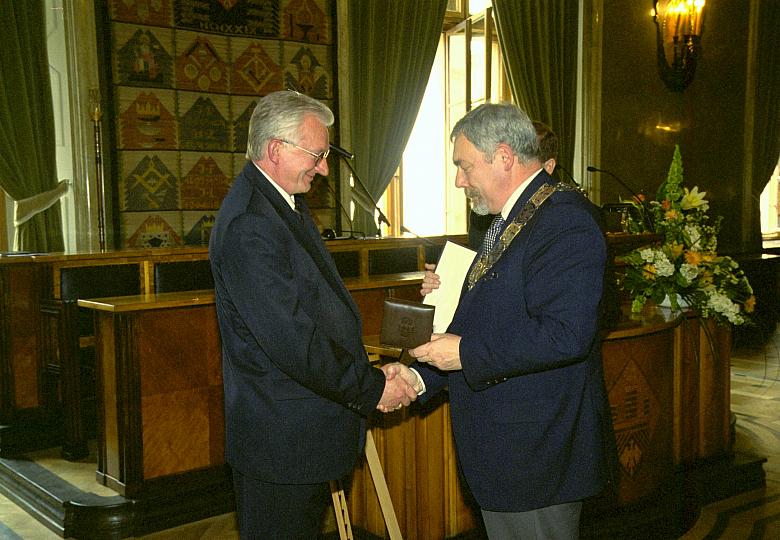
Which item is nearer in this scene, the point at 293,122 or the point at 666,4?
the point at 293,122

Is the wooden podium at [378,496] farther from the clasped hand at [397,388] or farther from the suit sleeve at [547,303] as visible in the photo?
the suit sleeve at [547,303]

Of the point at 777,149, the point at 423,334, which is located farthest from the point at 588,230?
the point at 777,149

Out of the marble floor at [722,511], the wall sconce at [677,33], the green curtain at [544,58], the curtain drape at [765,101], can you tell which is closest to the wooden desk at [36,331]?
the marble floor at [722,511]

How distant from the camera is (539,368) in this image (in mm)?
1629

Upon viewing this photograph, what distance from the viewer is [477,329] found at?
1.75m

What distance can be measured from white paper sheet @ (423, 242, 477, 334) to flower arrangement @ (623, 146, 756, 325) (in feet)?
5.89

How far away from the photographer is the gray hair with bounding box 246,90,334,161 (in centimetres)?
185

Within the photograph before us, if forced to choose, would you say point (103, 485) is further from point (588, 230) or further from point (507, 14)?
point (507, 14)

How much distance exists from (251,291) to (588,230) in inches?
29.5

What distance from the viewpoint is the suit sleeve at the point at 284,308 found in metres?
1.71

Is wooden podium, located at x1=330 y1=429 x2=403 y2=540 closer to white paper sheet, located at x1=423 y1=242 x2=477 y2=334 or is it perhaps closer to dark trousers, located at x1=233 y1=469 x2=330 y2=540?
Result: dark trousers, located at x1=233 y1=469 x2=330 y2=540

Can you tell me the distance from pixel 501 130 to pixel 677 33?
730 cm

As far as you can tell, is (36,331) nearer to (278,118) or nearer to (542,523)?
(278,118)

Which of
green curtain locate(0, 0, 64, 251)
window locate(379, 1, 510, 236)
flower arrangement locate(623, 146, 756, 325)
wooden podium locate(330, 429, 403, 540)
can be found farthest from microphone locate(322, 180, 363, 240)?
wooden podium locate(330, 429, 403, 540)
